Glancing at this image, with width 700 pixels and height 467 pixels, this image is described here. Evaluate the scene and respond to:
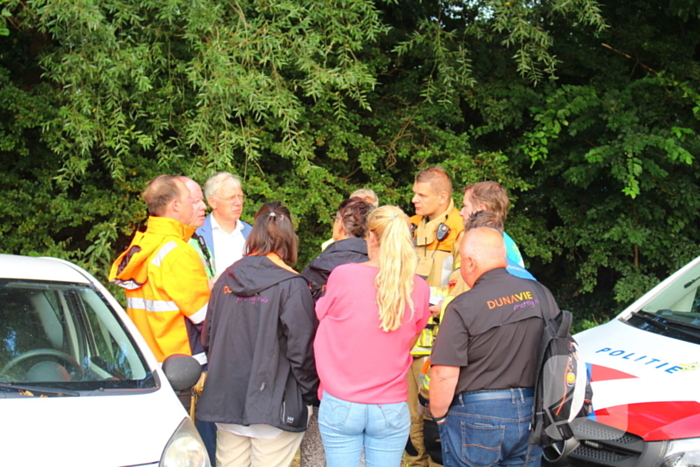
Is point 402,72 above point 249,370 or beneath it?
above

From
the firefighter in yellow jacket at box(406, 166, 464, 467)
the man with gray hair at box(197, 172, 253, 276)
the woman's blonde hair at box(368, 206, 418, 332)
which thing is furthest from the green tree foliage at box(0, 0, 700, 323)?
the woman's blonde hair at box(368, 206, 418, 332)

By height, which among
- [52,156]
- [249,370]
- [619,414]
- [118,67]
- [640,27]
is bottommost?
→ [619,414]

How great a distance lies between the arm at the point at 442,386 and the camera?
2.54 m

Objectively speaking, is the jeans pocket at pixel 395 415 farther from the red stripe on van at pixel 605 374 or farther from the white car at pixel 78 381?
→ the red stripe on van at pixel 605 374

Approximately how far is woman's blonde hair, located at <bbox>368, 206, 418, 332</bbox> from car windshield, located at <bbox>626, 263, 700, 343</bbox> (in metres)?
1.80

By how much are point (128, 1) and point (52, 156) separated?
89.2 inches

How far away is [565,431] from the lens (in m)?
2.51

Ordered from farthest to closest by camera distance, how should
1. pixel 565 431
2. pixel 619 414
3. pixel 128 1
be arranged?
1. pixel 128 1
2. pixel 619 414
3. pixel 565 431

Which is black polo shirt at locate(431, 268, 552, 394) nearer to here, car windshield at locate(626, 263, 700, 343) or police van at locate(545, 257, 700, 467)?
police van at locate(545, 257, 700, 467)

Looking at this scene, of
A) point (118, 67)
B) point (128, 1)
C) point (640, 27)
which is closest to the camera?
point (118, 67)

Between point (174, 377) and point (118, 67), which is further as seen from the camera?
point (118, 67)

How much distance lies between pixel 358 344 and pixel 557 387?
0.81 meters

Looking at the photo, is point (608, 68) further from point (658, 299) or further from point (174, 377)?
point (174, 377)

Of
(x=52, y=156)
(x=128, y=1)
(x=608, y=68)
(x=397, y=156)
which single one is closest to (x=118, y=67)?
(x=128, y=1)
